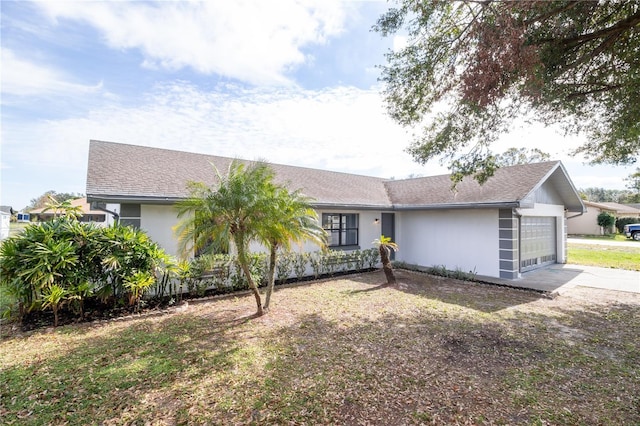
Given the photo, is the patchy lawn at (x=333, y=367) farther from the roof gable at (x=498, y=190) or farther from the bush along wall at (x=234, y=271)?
the roof gable at (x=498, y=190)

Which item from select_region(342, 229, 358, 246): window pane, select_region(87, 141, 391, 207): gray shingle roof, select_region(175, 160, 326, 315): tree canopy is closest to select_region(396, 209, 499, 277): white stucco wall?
select_region(87, 141, 391, 207): gray shingle roof

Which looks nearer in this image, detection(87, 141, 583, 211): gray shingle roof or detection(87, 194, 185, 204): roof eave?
detection(87, 194, 185, 204): roof eave

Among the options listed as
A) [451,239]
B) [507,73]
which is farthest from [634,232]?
[507,73]

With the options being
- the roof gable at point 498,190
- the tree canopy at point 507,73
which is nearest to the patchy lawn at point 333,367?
the roof gable at point 498,190

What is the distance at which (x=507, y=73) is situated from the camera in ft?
20.2

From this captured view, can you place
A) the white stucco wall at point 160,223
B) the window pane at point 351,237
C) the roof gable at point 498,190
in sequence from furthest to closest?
the window pane at point 351,237
the roof gable at point 498,190
the white stucco wall at point 160,223

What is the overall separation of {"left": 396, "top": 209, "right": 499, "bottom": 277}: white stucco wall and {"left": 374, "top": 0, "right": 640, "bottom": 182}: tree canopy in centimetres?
318

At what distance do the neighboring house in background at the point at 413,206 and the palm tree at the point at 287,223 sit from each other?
1.98m

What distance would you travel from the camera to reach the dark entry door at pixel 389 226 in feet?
48.3

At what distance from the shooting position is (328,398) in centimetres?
386

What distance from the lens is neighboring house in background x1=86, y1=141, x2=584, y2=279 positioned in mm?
8992

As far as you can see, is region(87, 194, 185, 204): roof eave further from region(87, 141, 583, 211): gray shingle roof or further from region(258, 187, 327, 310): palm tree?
region(258, 187, 327, 310): palm tree

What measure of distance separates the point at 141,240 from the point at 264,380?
4970 mm

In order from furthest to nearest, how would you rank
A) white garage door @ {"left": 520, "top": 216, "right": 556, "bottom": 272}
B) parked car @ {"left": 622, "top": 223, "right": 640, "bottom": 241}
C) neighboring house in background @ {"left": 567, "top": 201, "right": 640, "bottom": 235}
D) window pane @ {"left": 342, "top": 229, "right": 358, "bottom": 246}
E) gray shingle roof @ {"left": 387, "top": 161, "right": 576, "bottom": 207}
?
neighboring house in background @ {"left": 567, "top": 201, "right": 640, "bottom": 235}
parked car @ {"left": 622, "top": 223, "right": 640, "bottom": 241}
window pane @ {"left": 342, "top": 229, "right": 358, "bottom": 246}
white garage door @ {"left": 520, "top": 216, "right": 556, "bottom": 272}
gray shingle roof @ {"left": 387, "top": 161, "right": 576, "bottom": 207}
